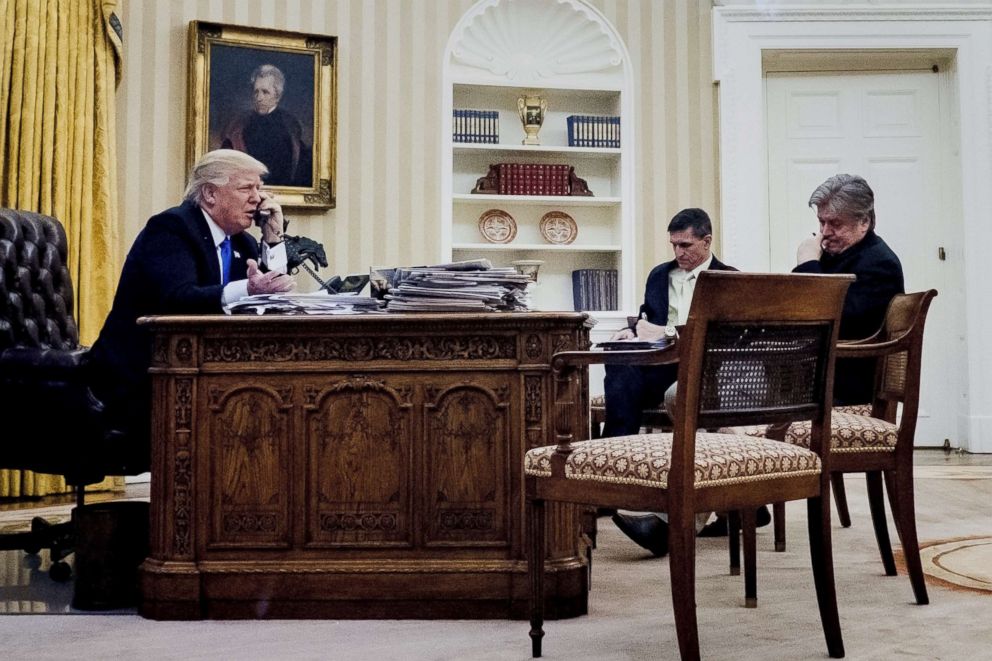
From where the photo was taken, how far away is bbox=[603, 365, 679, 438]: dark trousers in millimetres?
3619

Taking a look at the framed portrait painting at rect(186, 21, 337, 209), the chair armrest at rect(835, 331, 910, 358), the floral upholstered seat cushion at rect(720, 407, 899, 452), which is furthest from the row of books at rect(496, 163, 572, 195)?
the floral upholstered seat cushion at rect(720, 407, 899, 452)

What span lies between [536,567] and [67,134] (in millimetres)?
3571

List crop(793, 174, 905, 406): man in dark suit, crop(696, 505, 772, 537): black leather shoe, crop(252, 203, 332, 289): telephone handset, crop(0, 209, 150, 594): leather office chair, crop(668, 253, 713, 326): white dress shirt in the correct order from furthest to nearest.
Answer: crop(252, 203, 332, 289): telephone handset
crop(668, 253, 713, 326): white dress shirt
crop(696, 505, 772, 537): black leather shoe
crop(793, 174, 905, 406): man in dark suit
crop(0, 209, 150, 594): leather office chair

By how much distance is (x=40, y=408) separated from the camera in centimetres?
282

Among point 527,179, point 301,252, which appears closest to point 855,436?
point 301,252

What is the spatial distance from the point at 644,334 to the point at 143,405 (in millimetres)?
1886

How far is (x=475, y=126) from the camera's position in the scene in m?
5.73

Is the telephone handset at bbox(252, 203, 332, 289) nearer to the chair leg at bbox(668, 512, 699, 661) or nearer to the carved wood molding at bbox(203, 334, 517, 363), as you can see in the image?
the carved wood molding at bbox(203, 334, 517, 363)

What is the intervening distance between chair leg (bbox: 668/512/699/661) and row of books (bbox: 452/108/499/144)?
4154 mm

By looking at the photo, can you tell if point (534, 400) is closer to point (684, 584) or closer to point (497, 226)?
point (684, 584)

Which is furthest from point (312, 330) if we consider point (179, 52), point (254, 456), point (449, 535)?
point (179, 52)

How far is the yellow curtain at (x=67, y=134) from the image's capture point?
14.9ft

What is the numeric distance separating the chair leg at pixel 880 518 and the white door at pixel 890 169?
11.2 feet

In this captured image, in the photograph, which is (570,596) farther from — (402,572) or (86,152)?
(86,152)
